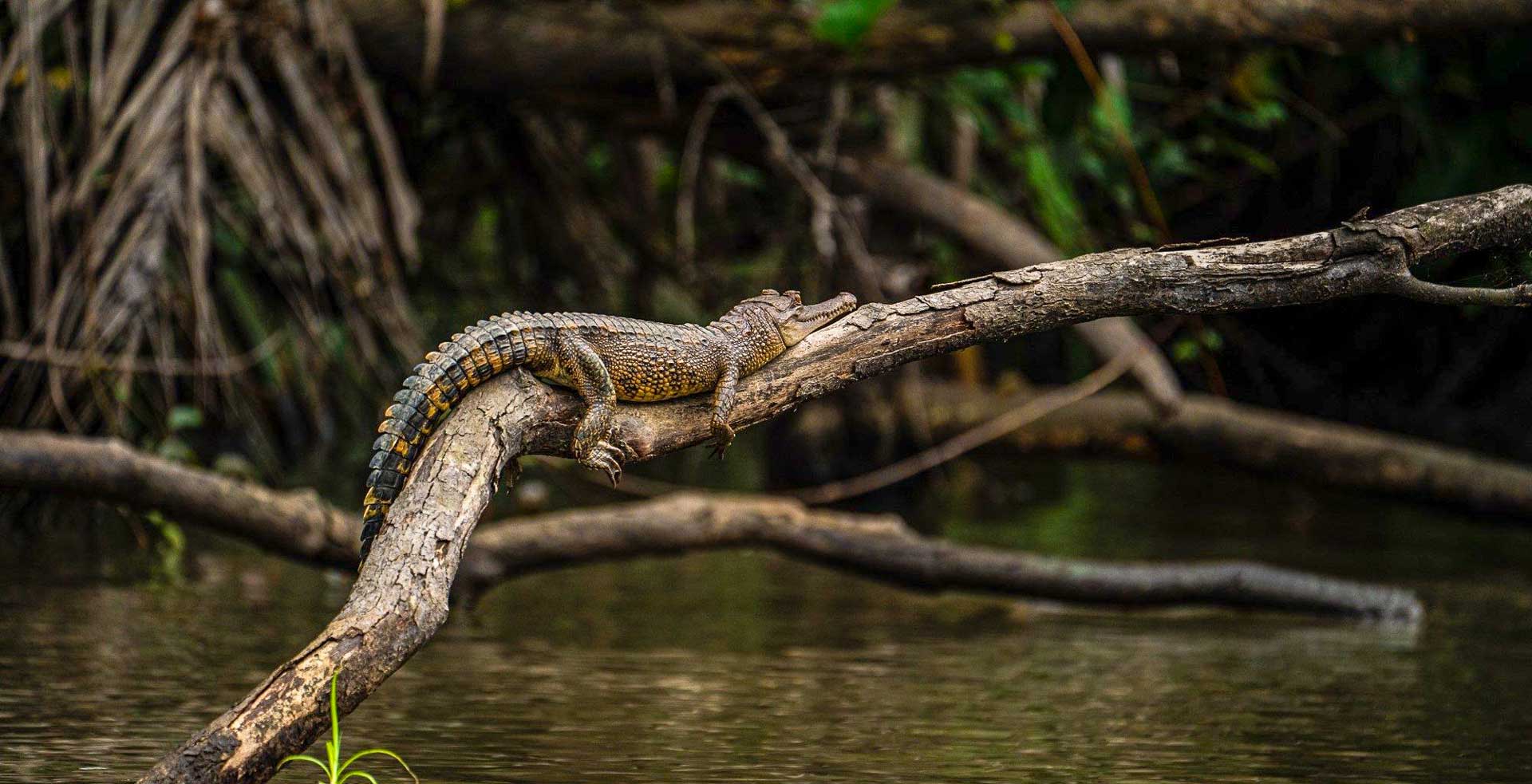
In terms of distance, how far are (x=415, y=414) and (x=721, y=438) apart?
681 mm

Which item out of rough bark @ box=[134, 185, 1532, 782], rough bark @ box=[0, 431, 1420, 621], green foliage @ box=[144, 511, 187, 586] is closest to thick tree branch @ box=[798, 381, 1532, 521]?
rough bark @ box=[0, 431, 1420, 621]

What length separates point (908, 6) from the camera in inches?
278

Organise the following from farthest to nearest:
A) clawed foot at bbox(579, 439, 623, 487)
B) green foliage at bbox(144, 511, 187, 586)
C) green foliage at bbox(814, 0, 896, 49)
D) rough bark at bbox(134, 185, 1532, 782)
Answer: green foliage at bbox(814, 0, 896, 49)
green foliage at bbox(144, 511, 187, 586)
clawed foot at bbox(579, 439, 623, 487)
rough bark at bbox(134, 185, 1532, 782)

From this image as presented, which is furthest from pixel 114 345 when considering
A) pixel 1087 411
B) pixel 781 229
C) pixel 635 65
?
pixel 1087 411

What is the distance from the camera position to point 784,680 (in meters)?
4.98

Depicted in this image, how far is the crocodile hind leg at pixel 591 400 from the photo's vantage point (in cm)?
335

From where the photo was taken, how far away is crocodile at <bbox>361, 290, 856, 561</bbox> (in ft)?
10.2

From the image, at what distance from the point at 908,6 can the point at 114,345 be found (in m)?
3.42

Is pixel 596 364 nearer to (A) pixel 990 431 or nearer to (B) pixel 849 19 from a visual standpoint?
(B) pixel 849 19

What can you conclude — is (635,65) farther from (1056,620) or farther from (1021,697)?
(1021,697)

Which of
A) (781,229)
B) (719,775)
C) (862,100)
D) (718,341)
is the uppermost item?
(862,100)

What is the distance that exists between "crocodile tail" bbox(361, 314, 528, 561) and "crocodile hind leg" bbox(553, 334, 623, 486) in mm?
223

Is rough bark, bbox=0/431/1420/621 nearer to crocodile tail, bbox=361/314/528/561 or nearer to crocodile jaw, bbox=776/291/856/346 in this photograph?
crocodile tail, bbox=361/314/528/561

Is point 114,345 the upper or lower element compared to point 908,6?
lower
